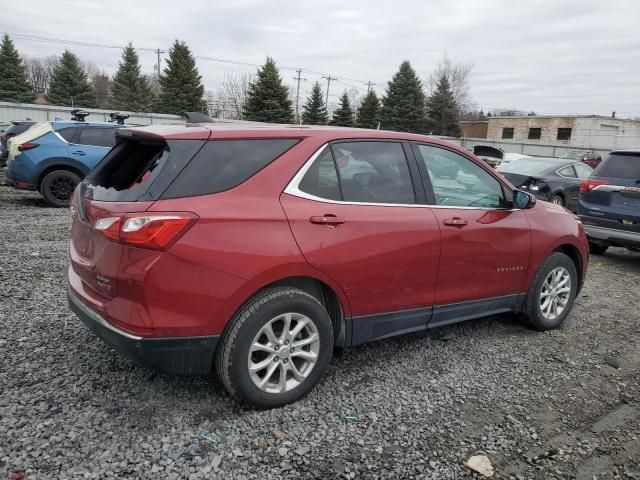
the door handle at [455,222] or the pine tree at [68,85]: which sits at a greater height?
the pine tree at [68,85]

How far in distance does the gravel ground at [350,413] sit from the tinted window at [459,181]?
1.20 m

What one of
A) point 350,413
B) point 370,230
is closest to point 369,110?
point 370,230

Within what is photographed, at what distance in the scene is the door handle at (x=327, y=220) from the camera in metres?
3.03

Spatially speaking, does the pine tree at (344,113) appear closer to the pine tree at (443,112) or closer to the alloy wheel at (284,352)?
the pine tree at (443,112)

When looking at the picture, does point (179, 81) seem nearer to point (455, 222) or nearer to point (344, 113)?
point (344, 113)

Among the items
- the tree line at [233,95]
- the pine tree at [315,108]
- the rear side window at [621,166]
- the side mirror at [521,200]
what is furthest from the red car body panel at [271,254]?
the pine tree at [315,108]

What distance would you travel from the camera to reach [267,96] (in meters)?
40.3

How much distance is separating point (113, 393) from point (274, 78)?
130 feet

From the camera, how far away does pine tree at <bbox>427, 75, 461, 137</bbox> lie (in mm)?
52656

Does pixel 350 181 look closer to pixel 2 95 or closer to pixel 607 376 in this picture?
pixel 607 376

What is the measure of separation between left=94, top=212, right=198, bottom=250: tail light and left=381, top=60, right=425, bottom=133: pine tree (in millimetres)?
47951

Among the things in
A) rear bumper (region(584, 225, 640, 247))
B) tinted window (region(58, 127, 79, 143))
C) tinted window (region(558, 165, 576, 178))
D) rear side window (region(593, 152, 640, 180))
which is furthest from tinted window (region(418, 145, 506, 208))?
tinted window (region(558, 165, 576, 178))

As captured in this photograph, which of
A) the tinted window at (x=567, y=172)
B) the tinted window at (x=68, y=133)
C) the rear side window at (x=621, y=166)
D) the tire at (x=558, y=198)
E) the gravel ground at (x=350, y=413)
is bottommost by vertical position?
the gravel ground at (x=350, y=413)

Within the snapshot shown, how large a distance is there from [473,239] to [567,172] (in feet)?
32.8
